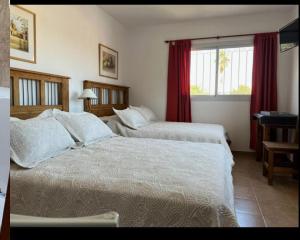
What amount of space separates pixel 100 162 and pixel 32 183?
0.43 m

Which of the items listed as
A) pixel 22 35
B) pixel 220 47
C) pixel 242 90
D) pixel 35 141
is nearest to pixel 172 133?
pixel 35 141

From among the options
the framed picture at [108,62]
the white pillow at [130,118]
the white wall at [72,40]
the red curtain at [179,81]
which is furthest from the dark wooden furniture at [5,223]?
the red curtain at [179,81]

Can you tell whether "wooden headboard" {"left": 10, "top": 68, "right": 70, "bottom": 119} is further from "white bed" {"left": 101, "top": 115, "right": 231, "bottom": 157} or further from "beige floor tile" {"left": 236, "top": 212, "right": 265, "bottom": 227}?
"beige floor tile" {"left": 236, "top": 212, "right": 265, "bottom": 227}

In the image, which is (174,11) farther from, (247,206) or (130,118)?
(247,206)

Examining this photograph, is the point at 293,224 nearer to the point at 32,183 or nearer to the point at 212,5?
the point at 32,183

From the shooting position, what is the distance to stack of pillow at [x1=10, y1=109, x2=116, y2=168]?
4.71 feet

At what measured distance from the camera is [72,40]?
294cm

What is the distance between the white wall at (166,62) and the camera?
3.71 metres

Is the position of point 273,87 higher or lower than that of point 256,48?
lower

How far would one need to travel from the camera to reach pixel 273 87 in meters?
3.66

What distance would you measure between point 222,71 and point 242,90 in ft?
1.61

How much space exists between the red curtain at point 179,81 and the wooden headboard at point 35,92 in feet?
6.79

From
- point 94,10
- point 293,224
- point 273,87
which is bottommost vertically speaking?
point 293,224
